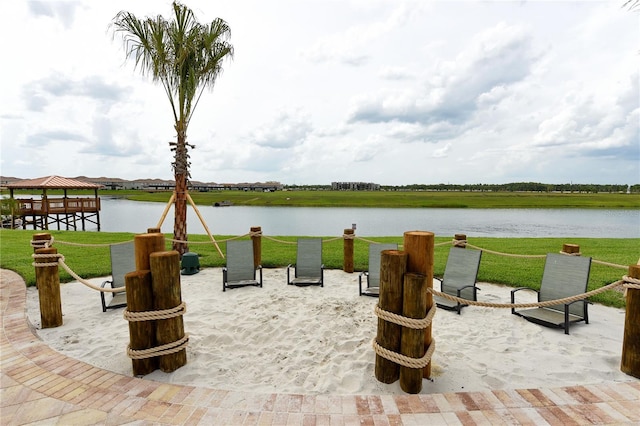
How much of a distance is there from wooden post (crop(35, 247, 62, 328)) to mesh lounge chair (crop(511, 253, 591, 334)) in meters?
7.30

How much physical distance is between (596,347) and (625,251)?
Answer: 937cm

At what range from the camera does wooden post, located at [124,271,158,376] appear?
3.71 meters

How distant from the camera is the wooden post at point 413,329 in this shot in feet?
11.1

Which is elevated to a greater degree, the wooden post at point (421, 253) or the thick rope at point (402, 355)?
the wooden post at point (421, 253)

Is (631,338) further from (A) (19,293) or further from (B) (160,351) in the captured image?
(A) (19,293)

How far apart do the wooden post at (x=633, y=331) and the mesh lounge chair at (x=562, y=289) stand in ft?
3.38

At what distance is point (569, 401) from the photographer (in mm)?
3229

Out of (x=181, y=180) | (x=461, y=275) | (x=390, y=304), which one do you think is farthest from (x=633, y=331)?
(x=181, y=180)

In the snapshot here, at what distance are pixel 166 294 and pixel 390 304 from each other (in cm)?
259

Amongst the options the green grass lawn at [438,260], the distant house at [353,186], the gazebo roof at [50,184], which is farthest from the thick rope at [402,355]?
the distant house at [353,186]

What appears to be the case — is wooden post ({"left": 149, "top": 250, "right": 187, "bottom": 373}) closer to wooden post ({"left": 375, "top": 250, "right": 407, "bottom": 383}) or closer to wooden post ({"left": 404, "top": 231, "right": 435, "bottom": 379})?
wooden post ({"left": 375, "top": 250, "right": 407, "bottom": 383})

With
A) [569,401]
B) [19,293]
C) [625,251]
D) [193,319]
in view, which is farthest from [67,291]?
[625,251]

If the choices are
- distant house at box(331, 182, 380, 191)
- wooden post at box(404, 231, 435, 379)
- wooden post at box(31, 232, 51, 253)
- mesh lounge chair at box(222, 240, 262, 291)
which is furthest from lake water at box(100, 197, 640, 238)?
distant house at box(331, 182, 380, 191)

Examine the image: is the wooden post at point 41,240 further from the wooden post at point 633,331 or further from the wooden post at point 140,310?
the wooden post at point 633,331
